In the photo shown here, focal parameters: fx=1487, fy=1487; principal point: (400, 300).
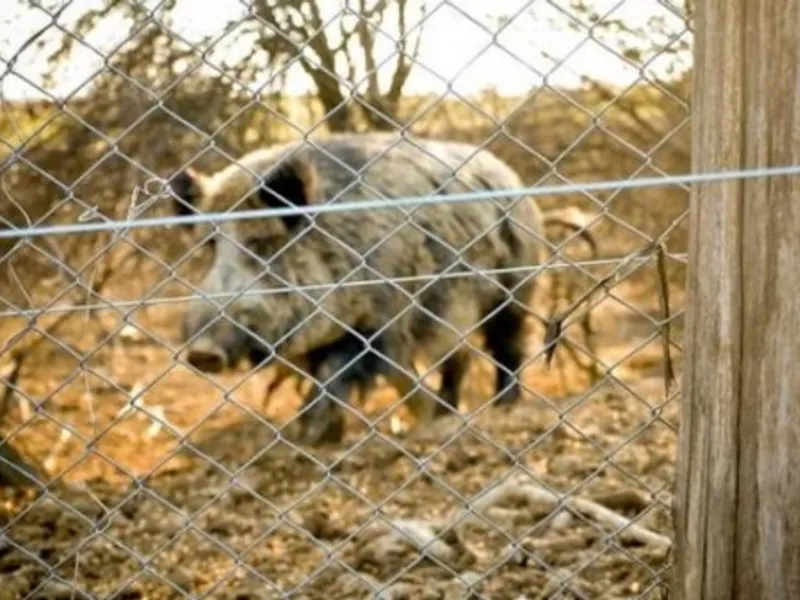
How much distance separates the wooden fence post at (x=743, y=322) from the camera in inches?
93.0

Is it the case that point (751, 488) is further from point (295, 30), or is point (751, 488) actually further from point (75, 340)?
point (75, 340)

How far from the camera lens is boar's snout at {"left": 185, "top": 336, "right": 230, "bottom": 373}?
6.13m

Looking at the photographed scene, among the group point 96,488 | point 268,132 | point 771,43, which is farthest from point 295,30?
point 268,132

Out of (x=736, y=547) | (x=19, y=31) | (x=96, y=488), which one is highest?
(x=19, y=31)

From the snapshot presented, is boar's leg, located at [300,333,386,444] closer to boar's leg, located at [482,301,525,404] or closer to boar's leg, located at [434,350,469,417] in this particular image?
boar's leg, located at [434,350,469,417]

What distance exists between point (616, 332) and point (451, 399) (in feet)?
6.89

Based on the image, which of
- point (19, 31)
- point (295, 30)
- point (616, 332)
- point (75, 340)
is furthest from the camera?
point (616, 332)

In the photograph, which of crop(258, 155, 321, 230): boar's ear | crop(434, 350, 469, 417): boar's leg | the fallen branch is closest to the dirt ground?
the fallen branch

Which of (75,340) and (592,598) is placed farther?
(75,340)

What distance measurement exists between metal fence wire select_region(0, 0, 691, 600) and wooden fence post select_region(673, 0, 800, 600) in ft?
0.56

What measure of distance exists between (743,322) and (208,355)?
12.9 feet

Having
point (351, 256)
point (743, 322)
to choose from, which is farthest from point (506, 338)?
point (743, 322)

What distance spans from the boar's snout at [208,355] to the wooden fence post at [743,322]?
3771 mm

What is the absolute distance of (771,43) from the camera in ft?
7.70
